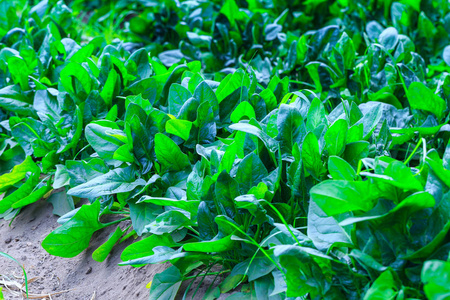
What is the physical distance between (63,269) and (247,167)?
3.58 feet

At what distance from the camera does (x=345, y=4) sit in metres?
4.12

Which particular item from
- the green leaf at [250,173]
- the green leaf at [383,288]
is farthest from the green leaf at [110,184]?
the green leaf at [383,288]

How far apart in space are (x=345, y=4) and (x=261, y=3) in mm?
782

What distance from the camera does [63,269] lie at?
209 cm

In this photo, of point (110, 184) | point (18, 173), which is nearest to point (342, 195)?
point (110, 184)

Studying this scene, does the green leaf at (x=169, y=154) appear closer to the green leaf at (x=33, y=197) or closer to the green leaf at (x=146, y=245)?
the green leaf at (x=146, y=245)

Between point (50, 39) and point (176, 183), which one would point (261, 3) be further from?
point (176, 183)

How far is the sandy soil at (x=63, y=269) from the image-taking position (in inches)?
73.9

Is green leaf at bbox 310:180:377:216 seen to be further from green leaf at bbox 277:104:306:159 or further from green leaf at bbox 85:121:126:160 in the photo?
green leaf at bbox 85:121:126:160

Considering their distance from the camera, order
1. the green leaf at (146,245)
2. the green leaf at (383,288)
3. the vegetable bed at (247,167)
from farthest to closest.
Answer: the green leaf at (146,245), the vegetable bed at (247,167), the green leaf at (383,288)

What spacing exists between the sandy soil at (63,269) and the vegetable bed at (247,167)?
0.09m

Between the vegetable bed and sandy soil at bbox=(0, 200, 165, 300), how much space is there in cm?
9

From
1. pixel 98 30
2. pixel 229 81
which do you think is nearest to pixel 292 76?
pixel 229 81

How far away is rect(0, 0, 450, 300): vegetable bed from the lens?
1.19 metres
